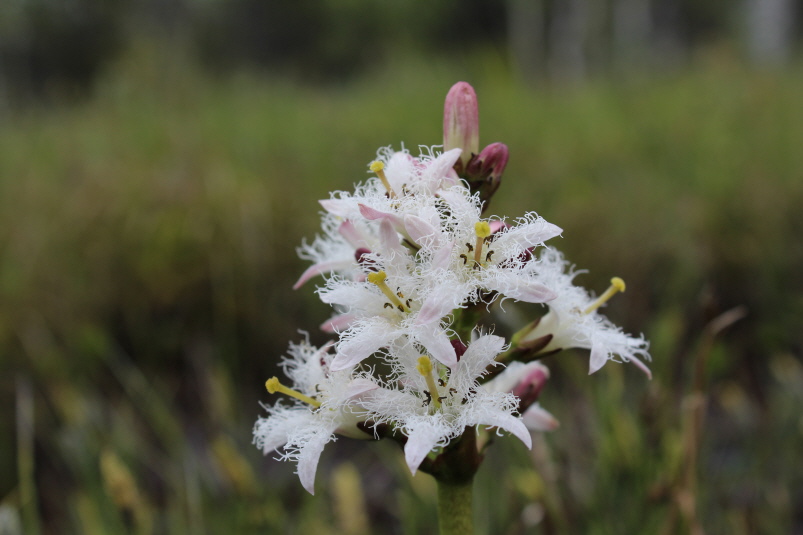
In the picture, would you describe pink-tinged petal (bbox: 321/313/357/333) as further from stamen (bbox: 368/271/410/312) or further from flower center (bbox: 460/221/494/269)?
flower center (bbox: 460/221/494/269)

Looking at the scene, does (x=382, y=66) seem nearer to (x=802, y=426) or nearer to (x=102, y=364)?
(x=102, y=364)

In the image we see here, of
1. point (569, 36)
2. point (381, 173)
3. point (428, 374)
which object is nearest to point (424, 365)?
point (428, 374)

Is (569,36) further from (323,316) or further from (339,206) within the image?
(339,206)

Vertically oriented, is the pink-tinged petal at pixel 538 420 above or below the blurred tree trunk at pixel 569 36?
above

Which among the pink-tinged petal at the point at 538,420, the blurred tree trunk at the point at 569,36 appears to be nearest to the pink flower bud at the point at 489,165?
the pink-tinged petal at the point at 538,420

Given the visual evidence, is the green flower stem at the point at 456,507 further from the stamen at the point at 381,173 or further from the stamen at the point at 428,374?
the stamen at the point at 381,173

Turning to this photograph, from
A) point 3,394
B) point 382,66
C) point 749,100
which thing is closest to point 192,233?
point 3,394

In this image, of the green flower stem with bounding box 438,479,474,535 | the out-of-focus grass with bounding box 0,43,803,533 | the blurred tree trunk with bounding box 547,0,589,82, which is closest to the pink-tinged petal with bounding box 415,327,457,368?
the green flower stem with bounding box 438,479,474,535
